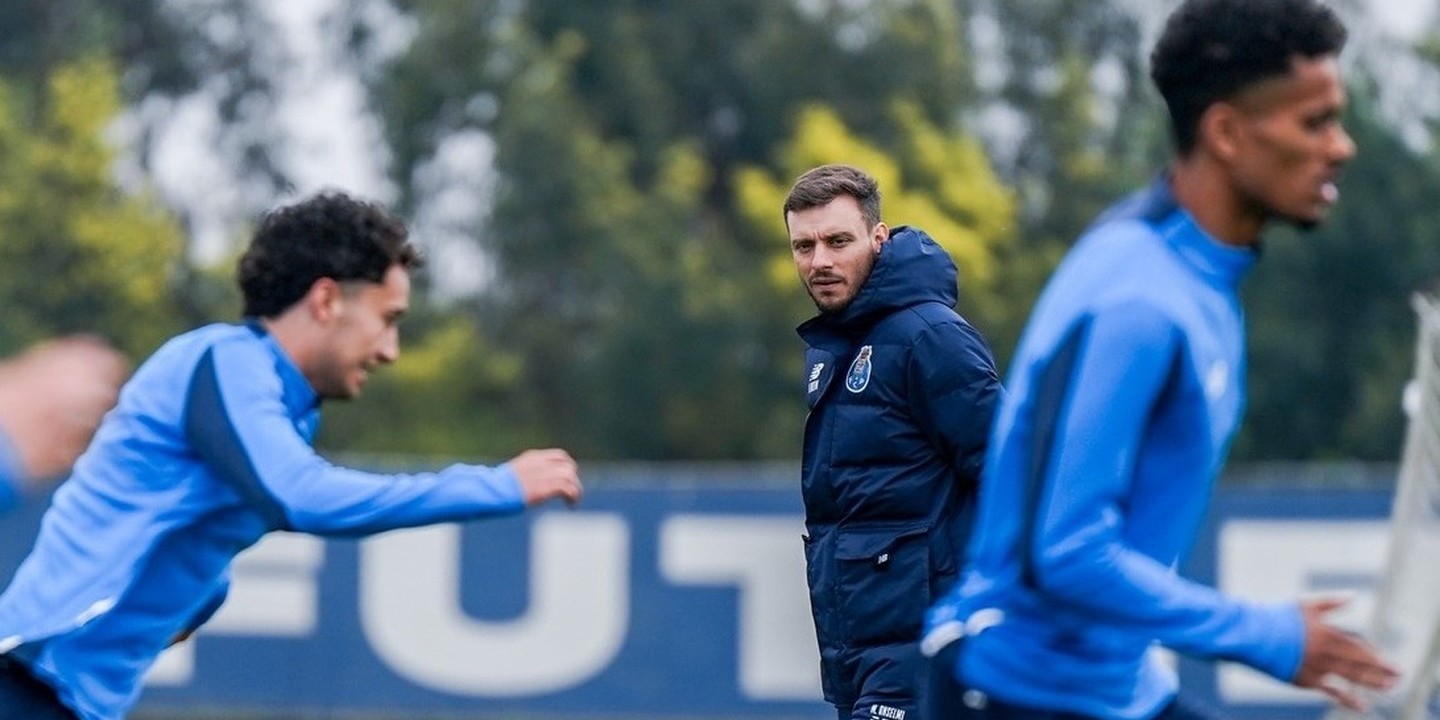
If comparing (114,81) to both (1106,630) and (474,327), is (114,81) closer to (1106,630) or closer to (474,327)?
(474,327)

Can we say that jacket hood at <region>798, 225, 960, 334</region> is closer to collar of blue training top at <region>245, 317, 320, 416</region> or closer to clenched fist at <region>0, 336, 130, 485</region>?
collar of blue training top at <region>245, 317, 320, 416</region>

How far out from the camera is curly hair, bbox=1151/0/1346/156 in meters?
3.56

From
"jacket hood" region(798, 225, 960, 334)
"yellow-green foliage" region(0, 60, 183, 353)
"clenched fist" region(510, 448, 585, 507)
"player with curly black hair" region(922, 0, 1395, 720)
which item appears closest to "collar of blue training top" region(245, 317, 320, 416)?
"clenched fist" region(510, 448, 585, 507)

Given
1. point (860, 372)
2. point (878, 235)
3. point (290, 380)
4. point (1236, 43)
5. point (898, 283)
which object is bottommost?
point (860, 372)

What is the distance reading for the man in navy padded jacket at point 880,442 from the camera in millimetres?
5812

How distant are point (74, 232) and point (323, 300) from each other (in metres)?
29.1

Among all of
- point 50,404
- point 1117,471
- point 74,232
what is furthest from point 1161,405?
point 74,232

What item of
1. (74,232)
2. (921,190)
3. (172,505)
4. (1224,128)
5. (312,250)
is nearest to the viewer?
(1224,128)

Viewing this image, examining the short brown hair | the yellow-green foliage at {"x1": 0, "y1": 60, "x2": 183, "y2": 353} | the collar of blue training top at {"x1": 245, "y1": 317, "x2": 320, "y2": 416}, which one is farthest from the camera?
the yellow-green foliage at {"x1": 0, "y1": 60, "x2": 183, "y2": 353}

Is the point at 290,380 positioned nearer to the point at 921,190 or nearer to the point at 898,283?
the point at 898,283

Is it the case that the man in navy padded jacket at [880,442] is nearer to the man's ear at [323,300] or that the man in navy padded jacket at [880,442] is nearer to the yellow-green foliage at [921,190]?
the man's ear at [323,300]

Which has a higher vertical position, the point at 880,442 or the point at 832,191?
the point at 832,191

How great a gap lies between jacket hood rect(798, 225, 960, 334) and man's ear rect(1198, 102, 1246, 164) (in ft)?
7.69

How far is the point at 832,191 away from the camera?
19.9 feet
